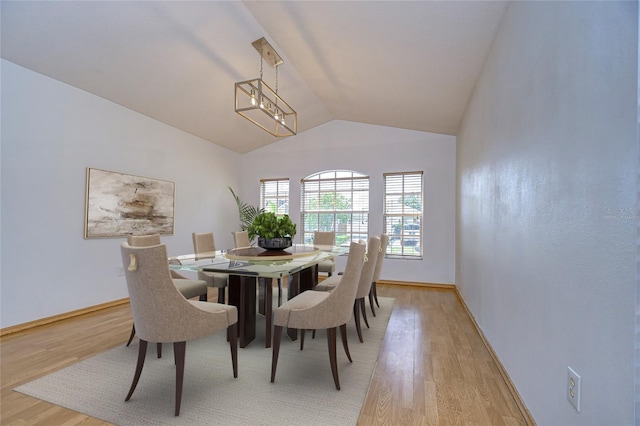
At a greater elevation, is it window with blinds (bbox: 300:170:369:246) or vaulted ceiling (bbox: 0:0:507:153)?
vaulted ceiling (bbox: 0:0:507:153)

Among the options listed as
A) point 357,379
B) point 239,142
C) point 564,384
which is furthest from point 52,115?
point 564,384

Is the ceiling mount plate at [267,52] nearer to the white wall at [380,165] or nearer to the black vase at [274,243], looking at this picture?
the black vase at [274,243]

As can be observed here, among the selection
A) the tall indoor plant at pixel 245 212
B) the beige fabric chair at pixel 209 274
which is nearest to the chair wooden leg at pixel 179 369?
the beige fabric chair at pixel 209 274

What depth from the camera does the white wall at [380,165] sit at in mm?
5289

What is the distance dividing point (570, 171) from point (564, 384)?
92 centimetres

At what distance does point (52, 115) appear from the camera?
3.28m

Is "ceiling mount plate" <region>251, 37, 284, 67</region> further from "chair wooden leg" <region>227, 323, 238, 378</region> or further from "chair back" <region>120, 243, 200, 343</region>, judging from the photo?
"chair wooden leg" <region>227, 323, 238, 378</region>

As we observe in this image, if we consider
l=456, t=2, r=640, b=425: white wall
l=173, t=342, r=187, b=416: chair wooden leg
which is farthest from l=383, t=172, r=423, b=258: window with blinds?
l=173, t=342, r=187, b=416: chair wooden leg

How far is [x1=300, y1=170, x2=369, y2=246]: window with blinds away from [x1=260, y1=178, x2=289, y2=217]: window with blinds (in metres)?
0.40

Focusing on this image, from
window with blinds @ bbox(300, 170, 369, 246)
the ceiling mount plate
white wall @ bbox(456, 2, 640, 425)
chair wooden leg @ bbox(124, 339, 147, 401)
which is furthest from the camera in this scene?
window with blinds @ bbox(300, 170, 369, 246)

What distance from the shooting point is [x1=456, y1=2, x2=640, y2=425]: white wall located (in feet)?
3.11

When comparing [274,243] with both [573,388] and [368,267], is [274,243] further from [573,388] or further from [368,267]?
[573,388]

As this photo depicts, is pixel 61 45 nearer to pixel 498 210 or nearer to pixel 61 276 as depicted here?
pixel 61 276

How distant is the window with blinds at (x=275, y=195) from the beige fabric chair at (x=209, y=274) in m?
2.72
